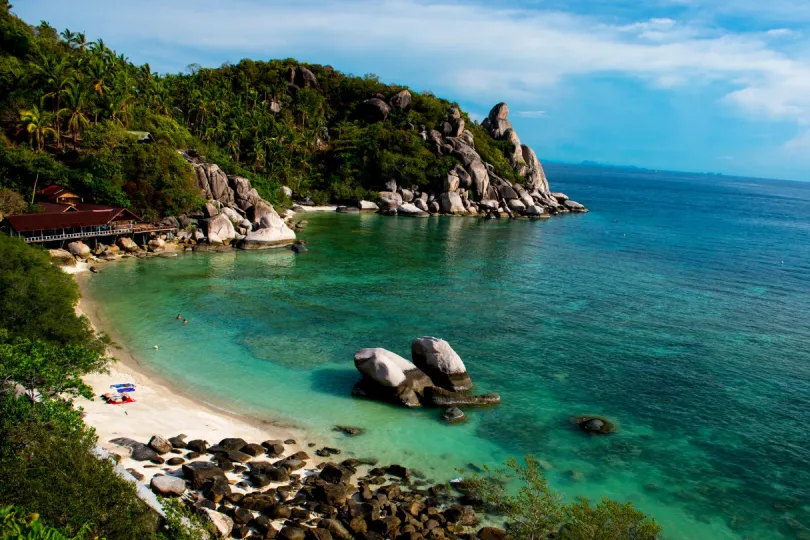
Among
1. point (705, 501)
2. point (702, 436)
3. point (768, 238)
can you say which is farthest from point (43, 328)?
point (768, 238)

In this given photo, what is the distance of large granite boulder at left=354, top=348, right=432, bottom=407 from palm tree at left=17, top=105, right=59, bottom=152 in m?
48.9

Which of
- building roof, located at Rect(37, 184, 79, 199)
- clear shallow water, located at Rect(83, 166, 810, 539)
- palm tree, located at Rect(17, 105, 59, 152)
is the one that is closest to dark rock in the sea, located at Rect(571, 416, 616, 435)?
clear shallow water, located at Rect(83, 166, 810, 539)

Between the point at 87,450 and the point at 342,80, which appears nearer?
the point at 87,450

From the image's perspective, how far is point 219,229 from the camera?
195ft

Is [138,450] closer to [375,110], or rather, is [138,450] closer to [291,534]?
[291,534]

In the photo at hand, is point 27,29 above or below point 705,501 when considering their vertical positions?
above

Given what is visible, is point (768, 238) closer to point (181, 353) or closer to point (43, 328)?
point (181, 353)

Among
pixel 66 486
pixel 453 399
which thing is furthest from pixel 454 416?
pixel 66 486

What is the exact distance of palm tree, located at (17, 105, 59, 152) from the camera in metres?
56.5

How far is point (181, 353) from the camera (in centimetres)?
3116

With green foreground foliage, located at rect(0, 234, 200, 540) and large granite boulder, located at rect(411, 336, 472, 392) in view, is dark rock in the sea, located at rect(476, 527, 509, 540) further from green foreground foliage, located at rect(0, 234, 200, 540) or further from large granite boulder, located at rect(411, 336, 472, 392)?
large granite boulder, located at rect(411, 336, 472, 392)

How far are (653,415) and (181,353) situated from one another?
79.9ft

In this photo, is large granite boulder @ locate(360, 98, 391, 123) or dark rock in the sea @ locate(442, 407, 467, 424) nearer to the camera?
dark rock in the sea @ locate(442, 407, 467, 424)

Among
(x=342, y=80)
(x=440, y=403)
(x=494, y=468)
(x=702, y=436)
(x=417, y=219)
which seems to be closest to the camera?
(x=494, y=468)
